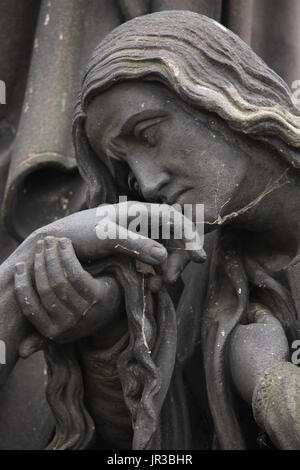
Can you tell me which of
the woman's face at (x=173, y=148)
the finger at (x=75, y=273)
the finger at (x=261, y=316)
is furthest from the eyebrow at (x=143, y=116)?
the finger at (x=261, y=316)

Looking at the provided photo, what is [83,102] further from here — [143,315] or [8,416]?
[8,416]

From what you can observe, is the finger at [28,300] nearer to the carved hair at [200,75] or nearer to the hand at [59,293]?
the hand at [59,293]

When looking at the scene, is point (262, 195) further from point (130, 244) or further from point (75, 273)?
point (75, 273)

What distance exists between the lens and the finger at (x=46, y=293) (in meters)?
2.88

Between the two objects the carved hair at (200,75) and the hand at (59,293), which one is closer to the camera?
the hand at (59,293)

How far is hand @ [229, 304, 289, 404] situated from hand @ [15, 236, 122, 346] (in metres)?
0.33

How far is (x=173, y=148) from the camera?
3.08m

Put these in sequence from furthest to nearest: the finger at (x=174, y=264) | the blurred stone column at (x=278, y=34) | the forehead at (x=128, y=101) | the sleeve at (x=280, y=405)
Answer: the blurred stone column at (x=278, y=34)
the forehead at (x=128, y=101)
the finger at (x=174, y=264)
the sleeve at (x=280, y=405)

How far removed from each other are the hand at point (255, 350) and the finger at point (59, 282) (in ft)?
1.31

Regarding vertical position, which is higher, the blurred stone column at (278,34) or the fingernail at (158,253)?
the fingernail at (158,253)

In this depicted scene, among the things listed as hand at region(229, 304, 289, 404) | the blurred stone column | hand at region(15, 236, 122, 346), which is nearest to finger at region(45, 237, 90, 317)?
hand at region(15, 236, 122, 346)

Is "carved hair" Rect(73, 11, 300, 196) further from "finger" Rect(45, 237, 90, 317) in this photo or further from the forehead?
"finger" Rect(45, 237, 90, 317)

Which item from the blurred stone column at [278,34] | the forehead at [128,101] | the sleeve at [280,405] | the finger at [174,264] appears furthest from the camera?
the blurred stone column at [278,34]
